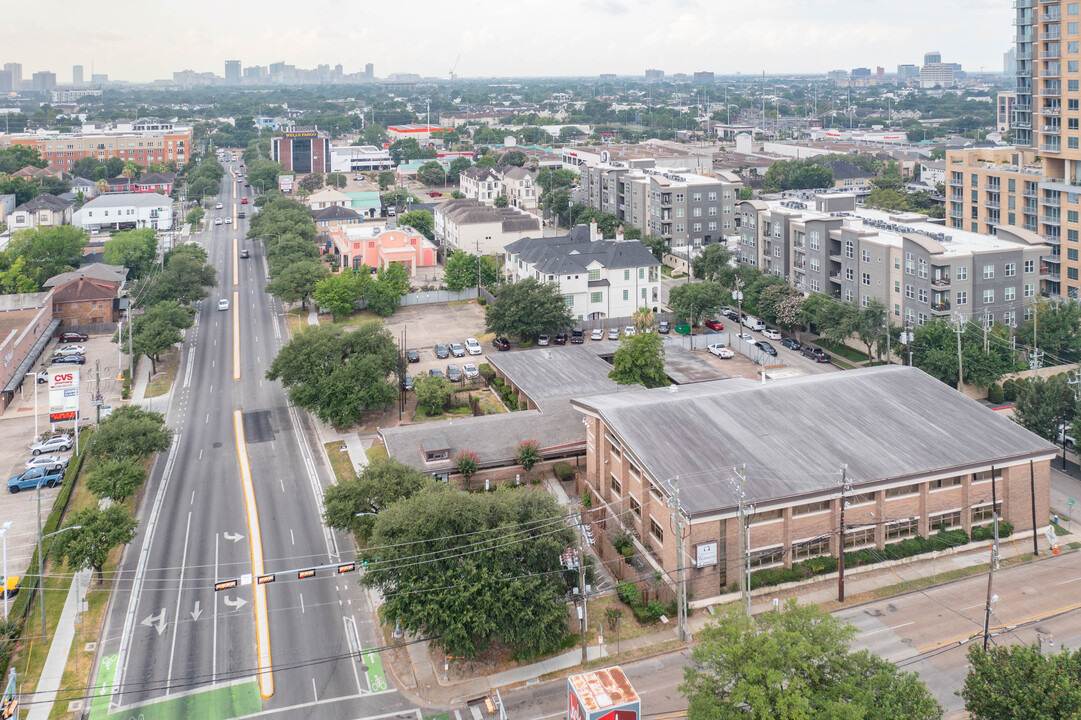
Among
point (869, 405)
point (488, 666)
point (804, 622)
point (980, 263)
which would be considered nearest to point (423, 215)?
point (980, 263)

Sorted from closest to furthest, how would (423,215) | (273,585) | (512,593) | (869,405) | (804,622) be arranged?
1. (804,622)
2. (512,593)
3. (273,585)
4. (869,405)
5. (423,215)

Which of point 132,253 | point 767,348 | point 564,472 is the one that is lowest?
point 564,472

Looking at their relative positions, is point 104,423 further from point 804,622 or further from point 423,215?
point 423,215

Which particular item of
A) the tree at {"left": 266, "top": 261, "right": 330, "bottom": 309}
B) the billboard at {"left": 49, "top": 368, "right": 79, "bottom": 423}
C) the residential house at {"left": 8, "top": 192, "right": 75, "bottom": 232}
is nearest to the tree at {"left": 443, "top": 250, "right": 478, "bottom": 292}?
the tree at {"left": 266, "top": 261, "right": 330, "bottom": 309}

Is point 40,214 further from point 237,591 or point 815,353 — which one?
point 815,353

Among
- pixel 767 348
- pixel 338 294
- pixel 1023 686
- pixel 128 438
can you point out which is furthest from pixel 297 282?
pixel 1023 686

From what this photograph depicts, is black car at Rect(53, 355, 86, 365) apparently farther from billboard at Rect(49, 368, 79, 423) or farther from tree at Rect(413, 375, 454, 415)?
tree at Rect(413, 375, 454, 415)

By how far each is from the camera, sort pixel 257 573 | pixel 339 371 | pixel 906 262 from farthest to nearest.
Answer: pixel 906 262
pixel 339 371
pixel 257 573
